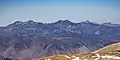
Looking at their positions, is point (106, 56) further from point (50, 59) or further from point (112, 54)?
point (50, 59)

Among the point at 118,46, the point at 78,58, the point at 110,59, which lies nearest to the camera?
the point at 110,59

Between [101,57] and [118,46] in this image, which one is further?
[118,46]

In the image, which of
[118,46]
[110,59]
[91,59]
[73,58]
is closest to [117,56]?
[110,59]

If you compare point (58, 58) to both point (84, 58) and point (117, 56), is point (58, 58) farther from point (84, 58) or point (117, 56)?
point (117, 56)

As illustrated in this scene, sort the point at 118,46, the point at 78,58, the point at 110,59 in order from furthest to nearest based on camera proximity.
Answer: the point at 118,46, the point at 78,58, the point at 110,59

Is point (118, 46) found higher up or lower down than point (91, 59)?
lower down

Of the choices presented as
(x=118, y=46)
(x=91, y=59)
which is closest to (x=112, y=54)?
(x=91, y=59)

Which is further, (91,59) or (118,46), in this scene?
(118,46)

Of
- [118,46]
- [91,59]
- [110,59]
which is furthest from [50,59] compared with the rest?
[118,46]

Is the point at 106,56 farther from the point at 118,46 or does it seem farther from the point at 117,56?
the point at 118,46
